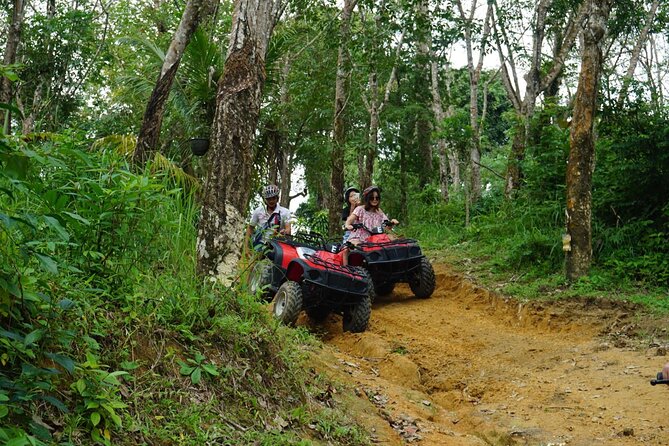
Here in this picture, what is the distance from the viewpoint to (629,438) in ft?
19.0

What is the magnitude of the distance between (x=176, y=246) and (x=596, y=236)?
851 cm

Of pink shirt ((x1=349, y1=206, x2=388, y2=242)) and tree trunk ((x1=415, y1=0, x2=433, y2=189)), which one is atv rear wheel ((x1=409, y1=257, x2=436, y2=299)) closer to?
pink shirt ((x1=349, y1=206, x2=388, y2=242))

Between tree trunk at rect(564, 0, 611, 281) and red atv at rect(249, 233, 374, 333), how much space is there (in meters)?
3.70

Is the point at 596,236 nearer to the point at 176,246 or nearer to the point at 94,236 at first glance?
the point at 176,246

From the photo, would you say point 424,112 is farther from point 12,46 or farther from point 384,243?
point 12,46

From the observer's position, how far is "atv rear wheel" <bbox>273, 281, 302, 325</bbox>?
822 centimetres

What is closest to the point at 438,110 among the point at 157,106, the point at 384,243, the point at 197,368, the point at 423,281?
the point at 423,281

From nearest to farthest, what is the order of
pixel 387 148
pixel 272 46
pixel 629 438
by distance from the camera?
pixel 629 438 < pixel 272 46 < pixel 387 148

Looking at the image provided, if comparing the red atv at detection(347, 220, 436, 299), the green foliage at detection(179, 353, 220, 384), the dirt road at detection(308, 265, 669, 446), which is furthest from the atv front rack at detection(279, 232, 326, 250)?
the green foliage at detection(179, 353, 220, 384)

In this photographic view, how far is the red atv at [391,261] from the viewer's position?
10.7 meters

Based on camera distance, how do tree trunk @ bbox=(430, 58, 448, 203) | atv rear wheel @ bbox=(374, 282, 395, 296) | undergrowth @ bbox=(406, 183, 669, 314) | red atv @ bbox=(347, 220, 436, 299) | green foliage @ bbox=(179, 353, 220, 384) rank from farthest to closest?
tree trunk @ bbox=(430, 58, 448, 203) < atv rear wheel @ bbox=(374, 282, 395, 296) < red atv @ bbox=(347, 220, 436, 299) < undergrowth @ bbox=(406, 183, 669, 314) < green foliage @ bbox=(179, 353, 220, 384)

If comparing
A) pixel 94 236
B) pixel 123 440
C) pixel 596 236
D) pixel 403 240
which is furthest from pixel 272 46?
pixel 123 440

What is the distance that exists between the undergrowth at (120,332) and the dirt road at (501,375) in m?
1.14

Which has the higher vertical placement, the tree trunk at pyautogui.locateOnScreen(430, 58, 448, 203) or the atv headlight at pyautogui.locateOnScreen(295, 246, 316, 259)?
the tree trunk at pyautogui.locateOnScreen(430, 58, 448, 203)
